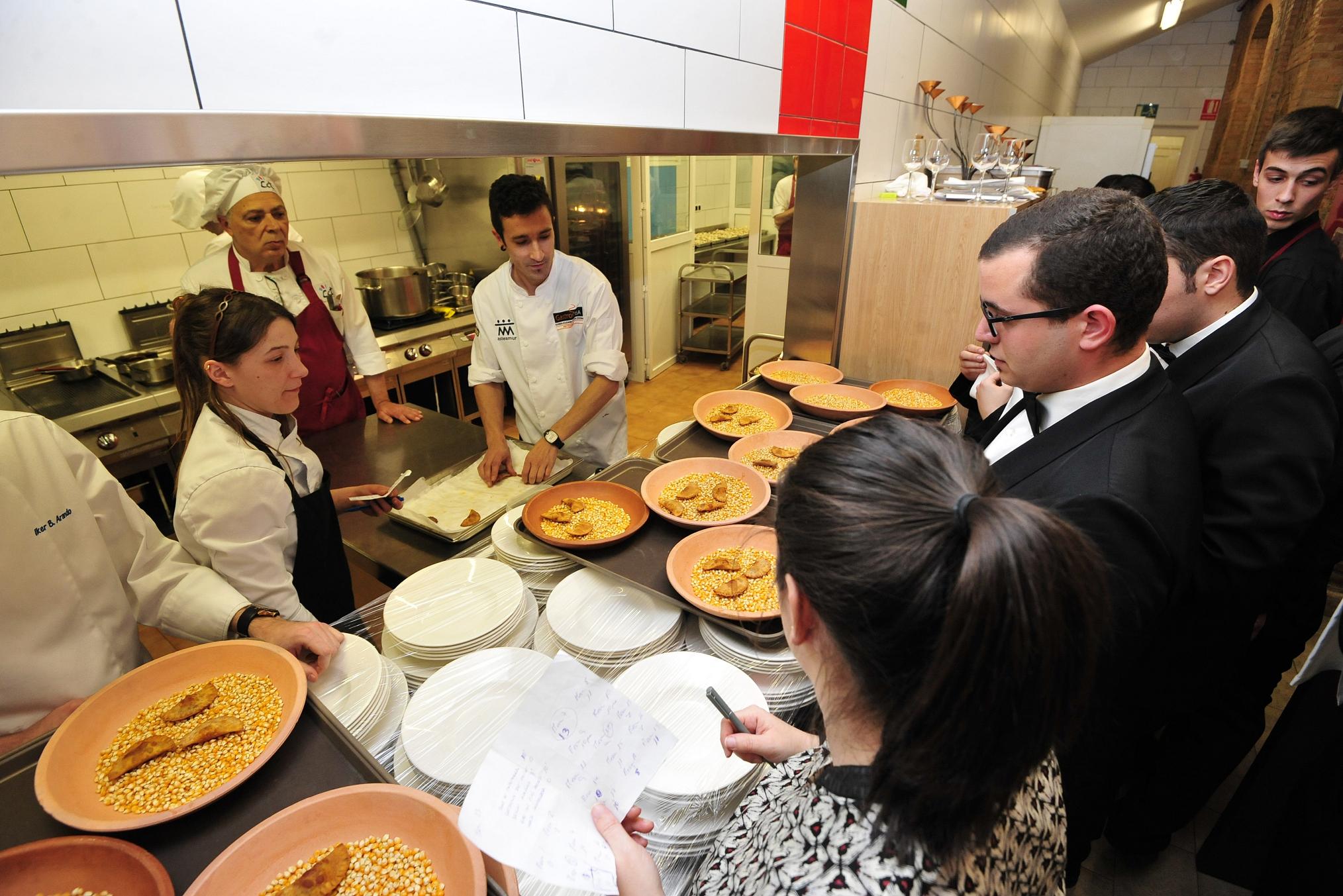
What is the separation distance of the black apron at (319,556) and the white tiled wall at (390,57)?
82cm

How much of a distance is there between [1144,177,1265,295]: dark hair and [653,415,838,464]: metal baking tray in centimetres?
104

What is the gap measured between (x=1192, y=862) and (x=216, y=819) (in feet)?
8.92

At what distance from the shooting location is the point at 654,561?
1.46 metres

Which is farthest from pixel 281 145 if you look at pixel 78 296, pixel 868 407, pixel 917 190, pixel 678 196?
pixel 678 196

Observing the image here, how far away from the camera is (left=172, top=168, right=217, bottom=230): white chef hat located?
2350mm

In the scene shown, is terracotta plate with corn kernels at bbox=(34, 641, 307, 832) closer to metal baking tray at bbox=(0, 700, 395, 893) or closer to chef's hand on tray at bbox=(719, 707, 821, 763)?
metal baking tray at bbox=(0, 700, 395, 893)

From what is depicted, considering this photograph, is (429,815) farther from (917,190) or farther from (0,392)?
(0,392)

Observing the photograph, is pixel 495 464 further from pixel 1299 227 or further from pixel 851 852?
pixel 1299 227

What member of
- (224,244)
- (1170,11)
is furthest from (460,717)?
(1170,11)

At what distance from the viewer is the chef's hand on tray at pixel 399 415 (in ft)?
8.67

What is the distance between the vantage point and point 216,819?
33.0 inches

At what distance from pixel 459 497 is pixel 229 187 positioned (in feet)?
5.22

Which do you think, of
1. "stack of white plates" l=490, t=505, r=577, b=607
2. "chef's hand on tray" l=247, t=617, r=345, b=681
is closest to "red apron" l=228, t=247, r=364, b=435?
"stack of white plates" l=490, t=505, r=577, b=607

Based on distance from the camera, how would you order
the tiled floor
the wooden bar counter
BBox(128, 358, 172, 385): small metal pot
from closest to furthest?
1. the tiled floor
2. the wooden bar counter
3. BBox(128, 358, 172, 385): small metal pot
